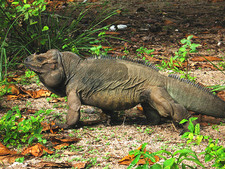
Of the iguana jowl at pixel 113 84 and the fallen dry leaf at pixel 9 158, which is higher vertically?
the iguana jowl at pixel 113 84

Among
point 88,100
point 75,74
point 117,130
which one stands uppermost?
point 75,74

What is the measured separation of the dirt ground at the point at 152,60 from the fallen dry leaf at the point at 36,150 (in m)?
0.10

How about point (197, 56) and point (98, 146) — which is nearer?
point (98, 146)

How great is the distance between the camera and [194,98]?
14.6 feet

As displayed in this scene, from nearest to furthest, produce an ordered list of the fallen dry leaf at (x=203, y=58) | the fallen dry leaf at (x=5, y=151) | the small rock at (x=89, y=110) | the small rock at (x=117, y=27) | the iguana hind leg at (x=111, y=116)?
the fallen dry leaf at (x=5, y=151) → the iguana hind leg at (x=111, y=116) → the small rock at (x=89, y=110) → the fallen dry leaf at (x=203, y=58) → the small rock at (x=117, y=27)

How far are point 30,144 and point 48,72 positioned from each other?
1.11 metres

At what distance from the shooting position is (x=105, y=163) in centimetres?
331

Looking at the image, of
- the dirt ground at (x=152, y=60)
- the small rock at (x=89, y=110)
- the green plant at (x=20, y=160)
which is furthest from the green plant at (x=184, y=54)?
the green plant at (x=20, y=160)

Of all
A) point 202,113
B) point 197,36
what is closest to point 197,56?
point 197,36

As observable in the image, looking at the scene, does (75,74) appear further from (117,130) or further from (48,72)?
(117,130)

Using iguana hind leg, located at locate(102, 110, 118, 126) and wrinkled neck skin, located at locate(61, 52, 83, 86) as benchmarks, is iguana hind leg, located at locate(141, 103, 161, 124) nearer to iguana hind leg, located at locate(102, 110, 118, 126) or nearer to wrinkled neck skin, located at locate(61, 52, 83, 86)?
iguana hind leg, located at locate(102, 110, 118, 126)

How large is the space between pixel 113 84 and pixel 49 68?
0.84 m

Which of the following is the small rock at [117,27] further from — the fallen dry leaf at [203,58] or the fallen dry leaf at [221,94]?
the fallen dry leaf at [221,94]

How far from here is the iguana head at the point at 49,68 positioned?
14.6ft
